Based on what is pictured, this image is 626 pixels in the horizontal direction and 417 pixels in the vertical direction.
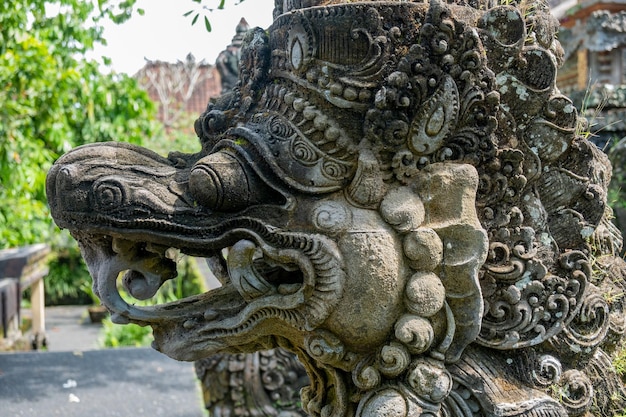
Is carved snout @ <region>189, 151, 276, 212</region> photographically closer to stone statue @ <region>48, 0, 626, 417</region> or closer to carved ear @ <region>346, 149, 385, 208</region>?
stone statue @ <region>48, 0, 626, 417</region>

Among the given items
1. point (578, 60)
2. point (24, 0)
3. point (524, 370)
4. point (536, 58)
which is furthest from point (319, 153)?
point (578, 60)

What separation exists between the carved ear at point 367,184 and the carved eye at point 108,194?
0.52 meters

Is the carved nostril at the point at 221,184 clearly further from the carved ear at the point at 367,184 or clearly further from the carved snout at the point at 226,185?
the carved ear at the point at 367,184

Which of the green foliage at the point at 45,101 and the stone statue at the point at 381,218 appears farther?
the green foliage at the point at 45,101

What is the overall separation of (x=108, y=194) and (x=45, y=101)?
4.68 m

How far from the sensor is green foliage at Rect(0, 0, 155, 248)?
213 inches

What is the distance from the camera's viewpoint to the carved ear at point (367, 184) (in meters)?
1.52

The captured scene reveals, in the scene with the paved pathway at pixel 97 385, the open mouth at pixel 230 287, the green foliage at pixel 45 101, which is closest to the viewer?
the open mouth at pixel 230 287

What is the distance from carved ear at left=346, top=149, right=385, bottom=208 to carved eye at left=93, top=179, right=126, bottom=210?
1.72 ft

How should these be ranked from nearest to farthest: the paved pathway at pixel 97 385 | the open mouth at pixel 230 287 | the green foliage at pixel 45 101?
the open mouth at pixel 230 287
the paved pathway at pixel 97 385
the green foliage at pixel 45 101

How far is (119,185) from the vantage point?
152 centimetres

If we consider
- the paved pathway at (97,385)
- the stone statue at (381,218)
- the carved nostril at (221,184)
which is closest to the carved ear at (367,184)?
the stone statue at (381,218)

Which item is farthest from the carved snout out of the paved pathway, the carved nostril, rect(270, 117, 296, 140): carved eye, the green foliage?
the green foliage

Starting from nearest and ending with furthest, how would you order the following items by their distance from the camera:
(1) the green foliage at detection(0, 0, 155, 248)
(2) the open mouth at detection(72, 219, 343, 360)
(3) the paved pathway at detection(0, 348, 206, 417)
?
(2) the open mouth at detection(72, 219, 343, 360), (3) the paved pathway at detection(0, 348, 206, 417), (1) the green foliage at detection(0, 0, 155, 248)
